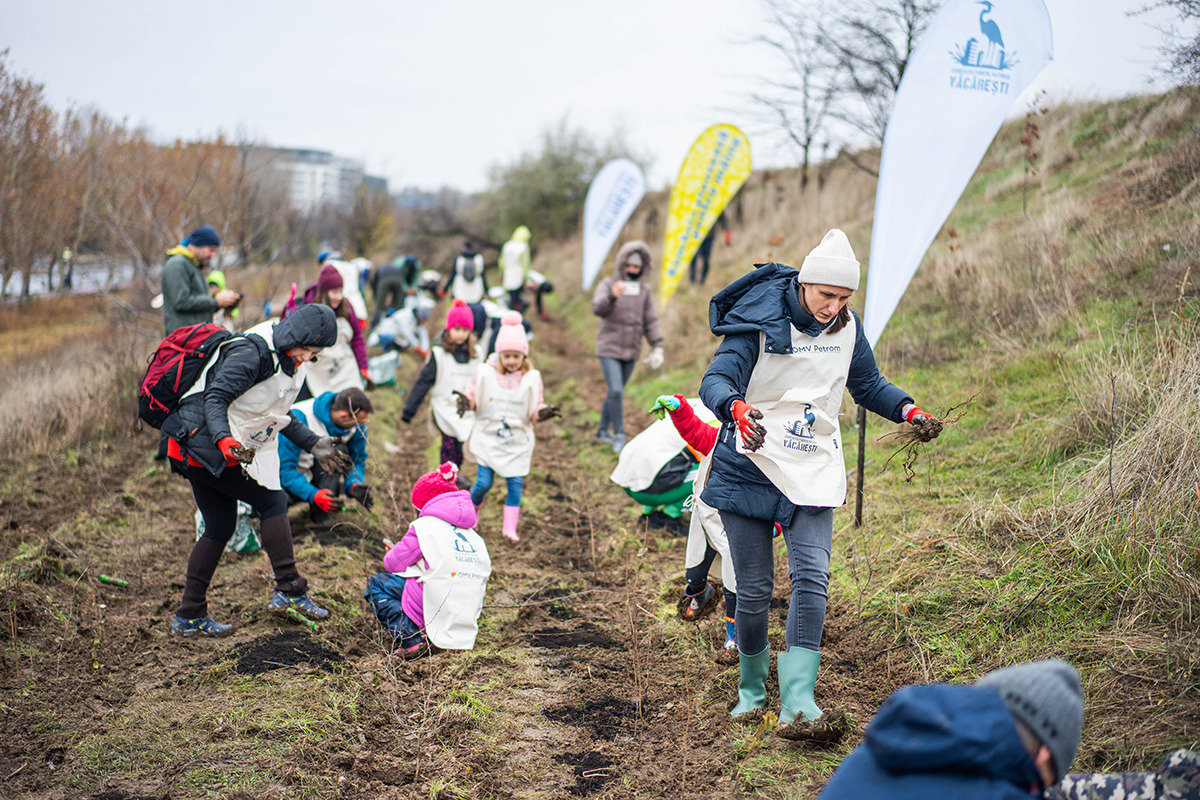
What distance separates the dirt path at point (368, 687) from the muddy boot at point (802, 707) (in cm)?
11

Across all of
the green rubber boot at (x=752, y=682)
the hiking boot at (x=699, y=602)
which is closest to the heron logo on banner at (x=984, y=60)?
the hiking boot at (x=699, y=602)

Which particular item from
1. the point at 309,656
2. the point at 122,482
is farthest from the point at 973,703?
the point at 122,482

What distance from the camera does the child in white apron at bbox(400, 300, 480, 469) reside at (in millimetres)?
6758

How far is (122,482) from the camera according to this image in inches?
284

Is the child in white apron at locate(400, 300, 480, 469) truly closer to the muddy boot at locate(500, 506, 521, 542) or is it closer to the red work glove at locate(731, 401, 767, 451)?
the muddy boot at locate(500, 506, 521, 542)

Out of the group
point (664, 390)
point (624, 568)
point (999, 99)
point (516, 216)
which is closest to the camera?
point (999, 99)

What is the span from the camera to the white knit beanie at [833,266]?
310 cm

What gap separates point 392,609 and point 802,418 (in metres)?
2.50

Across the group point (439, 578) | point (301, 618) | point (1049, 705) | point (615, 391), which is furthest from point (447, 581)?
point (615, 391)

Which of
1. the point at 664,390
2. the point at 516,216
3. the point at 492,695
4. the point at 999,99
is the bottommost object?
the point at 492,695

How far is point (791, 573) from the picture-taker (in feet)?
10.4

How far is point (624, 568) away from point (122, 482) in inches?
181

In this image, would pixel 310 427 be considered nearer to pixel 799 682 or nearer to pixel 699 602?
pixel 699 602

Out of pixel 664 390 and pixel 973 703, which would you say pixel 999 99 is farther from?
pixel 664 390
